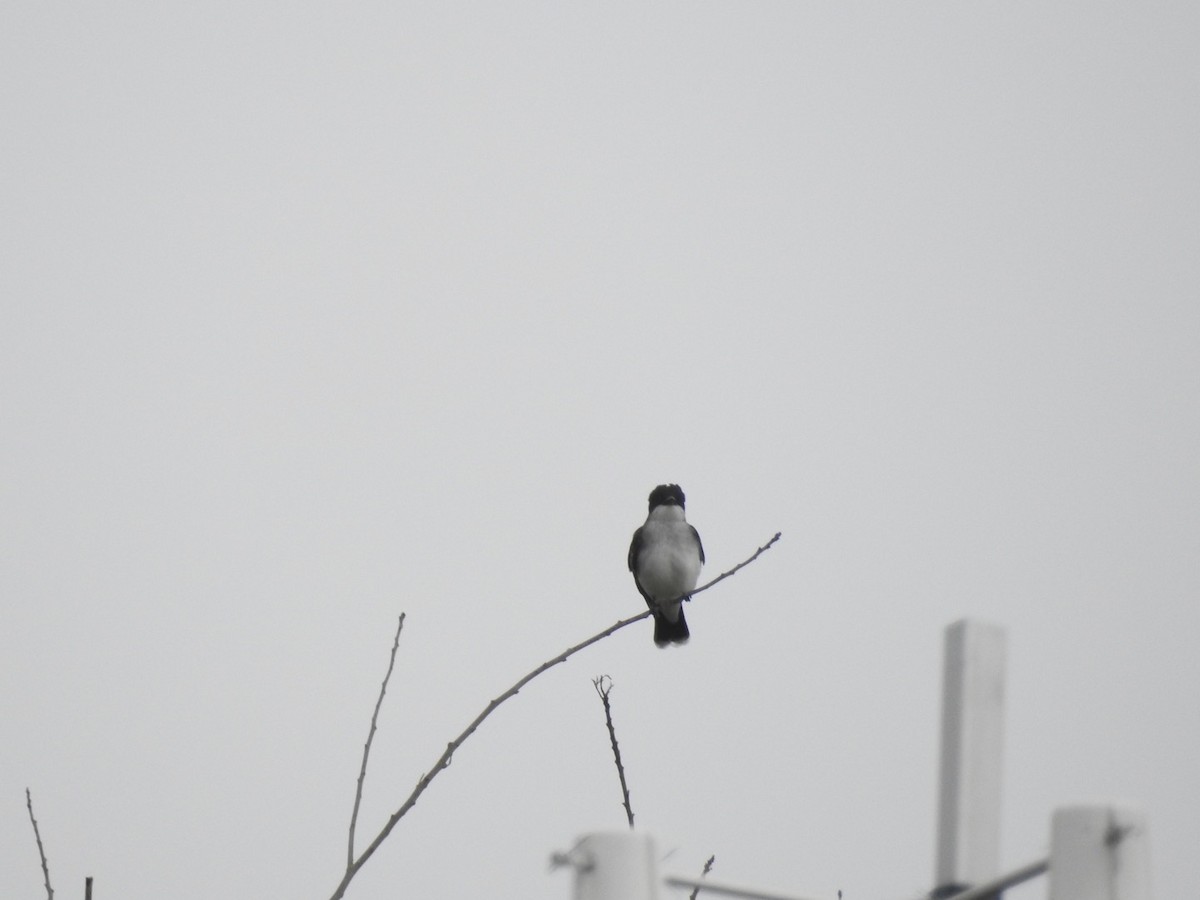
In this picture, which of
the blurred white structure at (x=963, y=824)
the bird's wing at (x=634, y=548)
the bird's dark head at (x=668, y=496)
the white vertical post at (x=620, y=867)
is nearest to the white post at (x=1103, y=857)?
the blurred white structure at (x=963, y=824)

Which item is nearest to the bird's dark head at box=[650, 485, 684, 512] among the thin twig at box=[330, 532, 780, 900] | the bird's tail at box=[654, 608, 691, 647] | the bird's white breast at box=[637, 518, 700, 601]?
the bird's white breast at box=[637, 518, 700, 601]

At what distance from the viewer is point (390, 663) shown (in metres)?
2.64

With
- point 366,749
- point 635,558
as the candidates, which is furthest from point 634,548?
point 366,749

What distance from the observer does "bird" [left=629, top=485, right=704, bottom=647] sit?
8938mm

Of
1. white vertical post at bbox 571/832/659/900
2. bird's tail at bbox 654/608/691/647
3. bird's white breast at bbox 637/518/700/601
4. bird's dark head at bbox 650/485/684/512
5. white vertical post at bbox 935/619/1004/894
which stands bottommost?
white vertical post at bbox 571/832/659/900

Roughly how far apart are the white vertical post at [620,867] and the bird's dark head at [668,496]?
8.24 meters

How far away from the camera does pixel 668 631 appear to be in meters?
9.24

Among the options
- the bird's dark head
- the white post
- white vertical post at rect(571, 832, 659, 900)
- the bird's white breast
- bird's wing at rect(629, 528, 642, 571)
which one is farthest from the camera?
the bird's dark head

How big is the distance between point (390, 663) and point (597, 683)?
2.45 ft

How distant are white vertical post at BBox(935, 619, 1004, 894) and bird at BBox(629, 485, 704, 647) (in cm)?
769

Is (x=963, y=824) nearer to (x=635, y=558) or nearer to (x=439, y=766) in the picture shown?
(x=439, y=766)

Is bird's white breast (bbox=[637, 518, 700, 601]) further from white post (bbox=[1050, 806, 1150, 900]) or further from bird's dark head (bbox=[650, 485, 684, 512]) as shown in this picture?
white post (bbox=[1050, 806, 1150, 900])

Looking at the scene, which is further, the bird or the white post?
the bird

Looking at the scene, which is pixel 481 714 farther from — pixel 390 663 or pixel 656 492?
pixel 656 492
